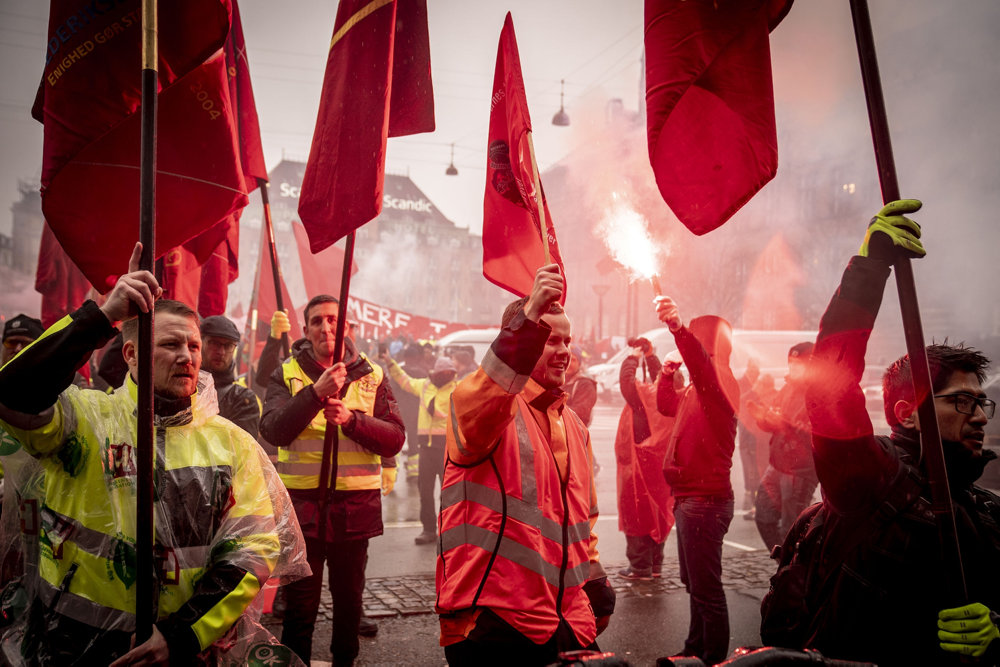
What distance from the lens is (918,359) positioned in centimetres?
228

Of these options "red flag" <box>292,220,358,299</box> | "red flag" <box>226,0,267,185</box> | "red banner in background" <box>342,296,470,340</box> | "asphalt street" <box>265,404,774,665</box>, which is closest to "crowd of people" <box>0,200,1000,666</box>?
"red flag" <box>226,0,267,185</box>

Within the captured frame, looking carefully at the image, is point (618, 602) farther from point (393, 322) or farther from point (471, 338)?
point (471, 338)

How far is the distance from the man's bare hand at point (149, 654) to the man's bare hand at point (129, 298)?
0.95m

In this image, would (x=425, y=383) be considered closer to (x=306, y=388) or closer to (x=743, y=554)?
(x=743, y=554)

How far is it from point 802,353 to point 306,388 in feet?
15.0

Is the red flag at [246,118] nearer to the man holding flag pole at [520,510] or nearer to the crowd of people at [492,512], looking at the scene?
the crowd of people at [492,512]

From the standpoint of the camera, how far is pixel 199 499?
7.86 feet

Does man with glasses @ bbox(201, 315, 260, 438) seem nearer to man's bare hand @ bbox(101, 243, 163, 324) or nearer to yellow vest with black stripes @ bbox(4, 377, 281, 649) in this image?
yellow vest with black stripes @ bbox(4, 377, 281, 649)

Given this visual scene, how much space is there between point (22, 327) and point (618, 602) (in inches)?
199

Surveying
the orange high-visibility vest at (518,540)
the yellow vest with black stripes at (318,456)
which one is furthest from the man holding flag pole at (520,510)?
the yellow vest with black stripes at (318,456)

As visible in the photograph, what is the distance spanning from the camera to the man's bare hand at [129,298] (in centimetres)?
211

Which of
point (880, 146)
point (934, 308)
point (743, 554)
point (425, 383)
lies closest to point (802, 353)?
point (743, 554)

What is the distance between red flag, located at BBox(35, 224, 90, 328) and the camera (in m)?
7.23

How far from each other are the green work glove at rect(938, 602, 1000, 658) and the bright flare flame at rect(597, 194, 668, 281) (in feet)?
7.23
